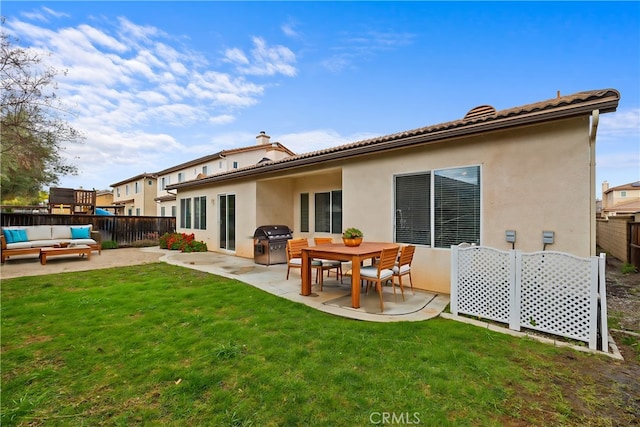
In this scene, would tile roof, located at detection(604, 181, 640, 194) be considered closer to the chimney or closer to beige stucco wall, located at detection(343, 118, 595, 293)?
the chimney

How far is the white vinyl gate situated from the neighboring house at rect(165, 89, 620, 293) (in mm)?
1013

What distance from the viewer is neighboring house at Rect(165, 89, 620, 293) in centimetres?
442

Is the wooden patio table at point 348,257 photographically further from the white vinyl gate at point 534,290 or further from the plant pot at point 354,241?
the white vinyl gate at point 534,290

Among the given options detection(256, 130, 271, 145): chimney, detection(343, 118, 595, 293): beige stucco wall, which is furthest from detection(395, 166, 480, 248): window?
detection(256, 130, 271, 145): chimney

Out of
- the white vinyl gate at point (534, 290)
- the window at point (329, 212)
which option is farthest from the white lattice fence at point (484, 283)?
the window at point (329, 212)

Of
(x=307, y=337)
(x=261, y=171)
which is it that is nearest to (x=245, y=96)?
(x=261, y=171)

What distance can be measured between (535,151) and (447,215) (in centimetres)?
180

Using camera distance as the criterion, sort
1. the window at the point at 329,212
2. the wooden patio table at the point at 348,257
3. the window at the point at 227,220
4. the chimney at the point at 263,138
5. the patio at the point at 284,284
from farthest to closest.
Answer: the chimney at the point at 263,138
the window at the point at 227,220
the window at the point at 329,212
the wooden patio table at the point at 348,257
the patio at the point at 284,284

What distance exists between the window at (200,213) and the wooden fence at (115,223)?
12.7ft

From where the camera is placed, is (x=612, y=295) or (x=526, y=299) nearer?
(x=526, y=299)

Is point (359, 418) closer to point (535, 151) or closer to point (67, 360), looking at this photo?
point (67, 360)

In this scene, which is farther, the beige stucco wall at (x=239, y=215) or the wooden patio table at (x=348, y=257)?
the beige stucco wall at (x=239, y=215)

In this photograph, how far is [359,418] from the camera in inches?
87.2

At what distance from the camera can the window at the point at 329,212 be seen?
9.18m
